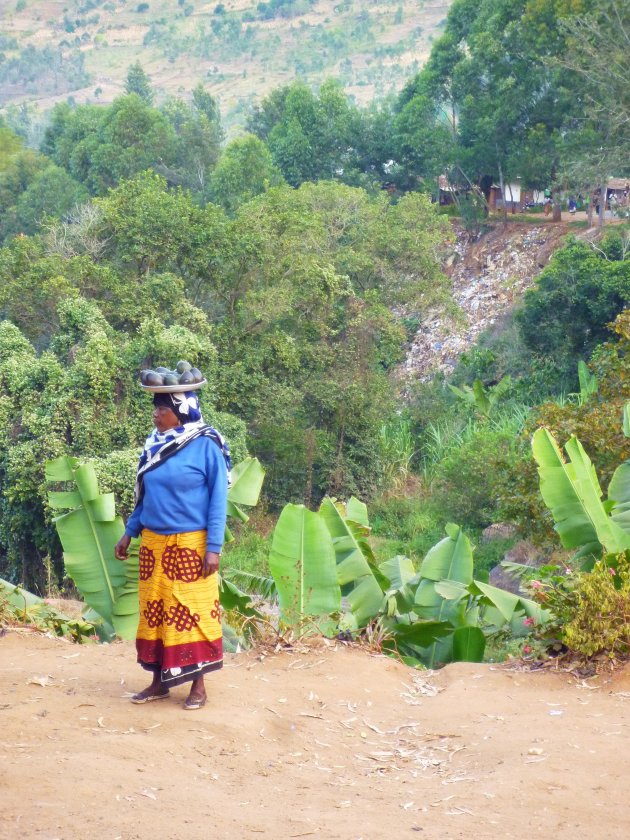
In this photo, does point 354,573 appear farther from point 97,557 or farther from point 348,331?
point 348,331

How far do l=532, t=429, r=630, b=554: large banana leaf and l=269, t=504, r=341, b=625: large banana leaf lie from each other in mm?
1529

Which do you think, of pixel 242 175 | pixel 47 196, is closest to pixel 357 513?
pixel 242 175

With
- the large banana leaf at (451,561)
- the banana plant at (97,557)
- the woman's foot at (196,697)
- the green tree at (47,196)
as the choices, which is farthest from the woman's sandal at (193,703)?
the green tree at (47,196)

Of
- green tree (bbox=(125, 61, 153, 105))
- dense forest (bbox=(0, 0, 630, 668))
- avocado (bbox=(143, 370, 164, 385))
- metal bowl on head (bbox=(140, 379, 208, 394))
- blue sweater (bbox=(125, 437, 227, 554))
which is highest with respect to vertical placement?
green tree (bbox=(125, 61, 153, 105))

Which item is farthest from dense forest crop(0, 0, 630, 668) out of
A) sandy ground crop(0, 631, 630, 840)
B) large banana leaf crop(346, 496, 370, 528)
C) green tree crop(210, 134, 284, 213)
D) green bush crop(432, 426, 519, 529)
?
sandy ground crop(0, 631, 630, 840)

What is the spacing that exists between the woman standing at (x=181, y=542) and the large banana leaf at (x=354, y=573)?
2335mm

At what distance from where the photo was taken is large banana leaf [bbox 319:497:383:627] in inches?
285

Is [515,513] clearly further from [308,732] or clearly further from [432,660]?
[308,732]

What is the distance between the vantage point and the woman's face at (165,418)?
4883 mm

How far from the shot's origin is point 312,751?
4.76m

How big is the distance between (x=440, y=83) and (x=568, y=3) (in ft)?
26.6

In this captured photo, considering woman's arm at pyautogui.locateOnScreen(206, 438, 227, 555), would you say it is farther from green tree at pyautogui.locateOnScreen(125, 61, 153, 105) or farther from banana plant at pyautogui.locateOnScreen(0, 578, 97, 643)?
green tree at pyautogui.locateOnScreen(125, 61, 153, 105)

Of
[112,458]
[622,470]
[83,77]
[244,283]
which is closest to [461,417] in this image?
[244,283]

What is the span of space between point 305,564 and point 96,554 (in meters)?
1.52
